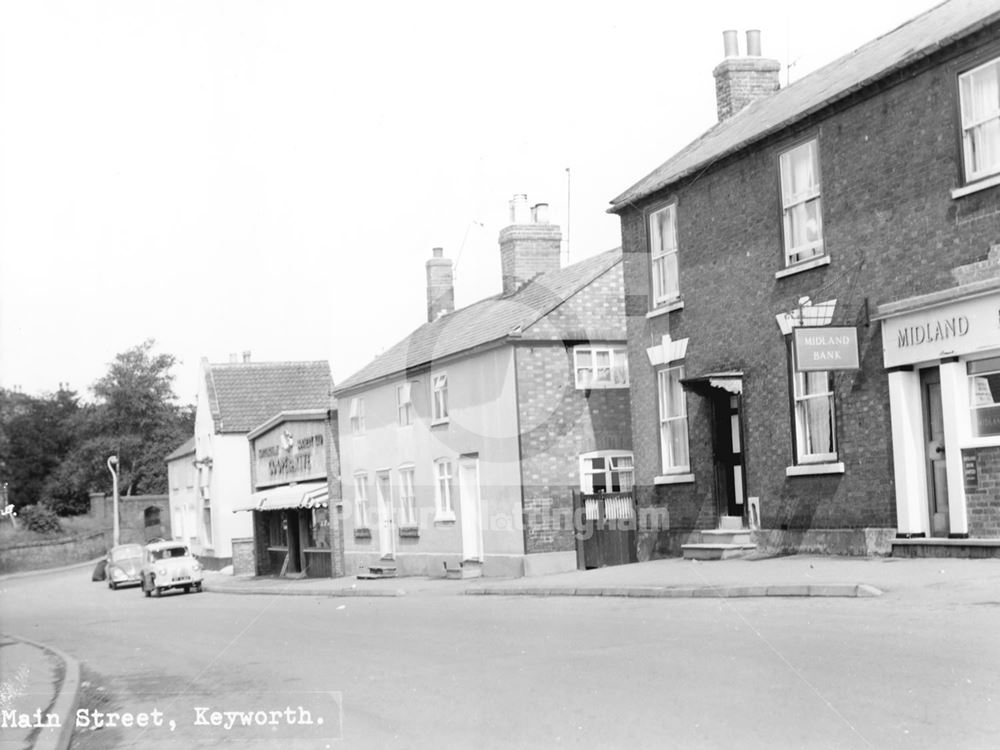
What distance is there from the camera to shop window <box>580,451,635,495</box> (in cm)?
2766

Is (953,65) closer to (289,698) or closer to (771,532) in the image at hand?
(771,532)

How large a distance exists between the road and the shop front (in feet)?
10.6

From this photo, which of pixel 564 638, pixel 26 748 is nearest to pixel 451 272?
pixel 564 638

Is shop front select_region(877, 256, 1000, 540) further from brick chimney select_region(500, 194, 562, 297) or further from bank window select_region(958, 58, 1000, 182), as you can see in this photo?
brick chimney select_region(500, 194, 562, 297)

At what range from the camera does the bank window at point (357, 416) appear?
3666cm

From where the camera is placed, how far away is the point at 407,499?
33375 millimetres

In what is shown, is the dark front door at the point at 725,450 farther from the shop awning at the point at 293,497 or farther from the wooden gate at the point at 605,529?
the shop awning at the point at 293,497

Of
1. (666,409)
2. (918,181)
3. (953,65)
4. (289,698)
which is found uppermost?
(953,65)

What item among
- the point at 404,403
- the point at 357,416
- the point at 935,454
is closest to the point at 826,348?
the point at 935,454

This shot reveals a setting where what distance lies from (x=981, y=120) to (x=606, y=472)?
1396cm

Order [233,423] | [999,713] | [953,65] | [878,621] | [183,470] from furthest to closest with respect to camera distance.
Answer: [183,470] → [233,423] → [953,65] → [878,621] → [999,713]

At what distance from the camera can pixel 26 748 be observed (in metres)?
8.47

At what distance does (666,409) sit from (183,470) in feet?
141

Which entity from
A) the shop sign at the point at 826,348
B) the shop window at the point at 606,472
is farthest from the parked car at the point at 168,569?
the shop sign at the point at 826,348
